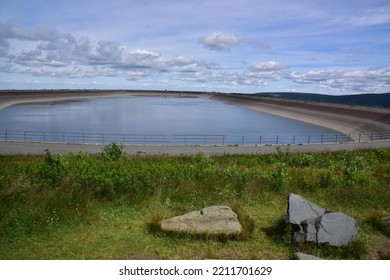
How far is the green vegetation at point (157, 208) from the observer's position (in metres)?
8.27

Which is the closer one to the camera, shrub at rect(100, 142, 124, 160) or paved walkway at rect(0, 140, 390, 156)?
shrub at rect(100, 142, 124, 160)

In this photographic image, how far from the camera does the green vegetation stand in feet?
27.1

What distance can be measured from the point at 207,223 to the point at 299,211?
8.01 feet

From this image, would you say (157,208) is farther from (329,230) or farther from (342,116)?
(342,116)

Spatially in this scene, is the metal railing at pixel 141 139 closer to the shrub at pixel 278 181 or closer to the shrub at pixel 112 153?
the shrub at pixel 112 153

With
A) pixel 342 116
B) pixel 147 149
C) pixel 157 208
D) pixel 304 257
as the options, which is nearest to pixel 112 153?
pixel 147 149

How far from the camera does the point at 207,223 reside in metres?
9.11

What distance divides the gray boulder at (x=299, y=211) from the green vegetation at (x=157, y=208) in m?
0.33

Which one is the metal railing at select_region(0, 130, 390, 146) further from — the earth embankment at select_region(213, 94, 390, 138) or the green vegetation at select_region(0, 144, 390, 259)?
the green vegetation at select_region(0, 144, 390, 259)

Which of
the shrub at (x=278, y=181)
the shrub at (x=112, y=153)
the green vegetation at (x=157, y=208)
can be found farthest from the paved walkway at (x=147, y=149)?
the shrub at (x=278, y=181)

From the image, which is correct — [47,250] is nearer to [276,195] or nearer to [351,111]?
[276,195]

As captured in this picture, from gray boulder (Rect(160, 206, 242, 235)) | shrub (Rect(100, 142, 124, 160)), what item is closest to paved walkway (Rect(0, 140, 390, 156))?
shrub (Rect(100, 142, 124, 160))

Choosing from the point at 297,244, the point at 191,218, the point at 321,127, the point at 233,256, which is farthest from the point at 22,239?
the point at 321,127

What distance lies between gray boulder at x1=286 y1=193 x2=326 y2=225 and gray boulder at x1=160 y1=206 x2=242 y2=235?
4.49 feet
